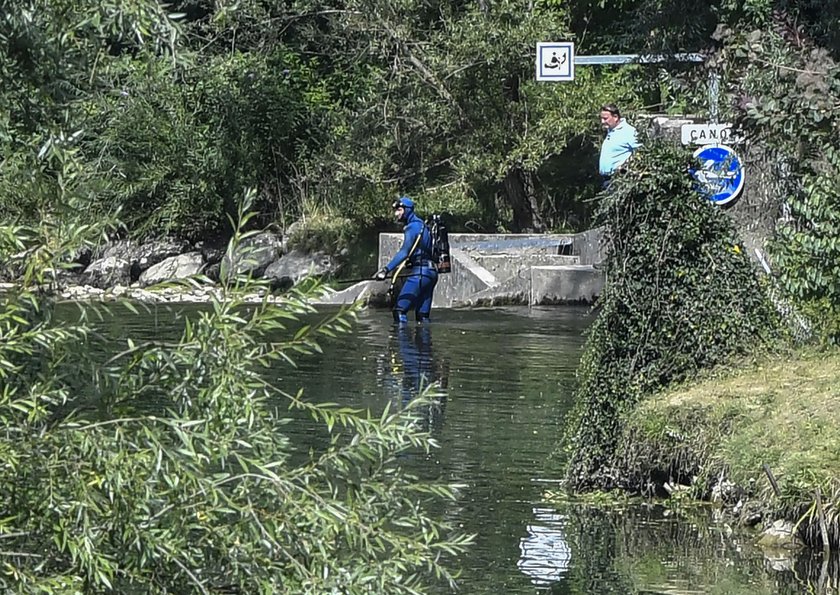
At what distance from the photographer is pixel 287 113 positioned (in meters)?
32.7

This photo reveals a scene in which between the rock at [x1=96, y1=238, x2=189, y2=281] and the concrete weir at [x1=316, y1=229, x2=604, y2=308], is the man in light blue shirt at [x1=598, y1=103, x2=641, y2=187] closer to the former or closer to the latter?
the concrete weir at [x1=316, y1=229, x2=604, y2=308]

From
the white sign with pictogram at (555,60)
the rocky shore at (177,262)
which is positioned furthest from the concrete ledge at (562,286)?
the white sign with pictogram at (555,60)

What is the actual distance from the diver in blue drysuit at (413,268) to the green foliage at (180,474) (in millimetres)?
15273

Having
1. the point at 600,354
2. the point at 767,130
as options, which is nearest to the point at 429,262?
the point at 767,130

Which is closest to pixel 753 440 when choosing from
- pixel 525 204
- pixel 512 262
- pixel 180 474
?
pixel 180 474

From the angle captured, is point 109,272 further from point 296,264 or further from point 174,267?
point 296,264

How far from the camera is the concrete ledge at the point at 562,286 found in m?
23.3

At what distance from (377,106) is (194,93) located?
460cm

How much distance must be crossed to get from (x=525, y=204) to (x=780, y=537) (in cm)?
2235

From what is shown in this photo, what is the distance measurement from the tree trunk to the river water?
12.3 m

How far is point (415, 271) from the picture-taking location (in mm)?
20766

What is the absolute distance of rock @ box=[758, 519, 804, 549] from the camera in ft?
26.8

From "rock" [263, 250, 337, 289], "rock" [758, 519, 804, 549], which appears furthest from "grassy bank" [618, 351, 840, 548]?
"rock" [263, 250, 337, 289]

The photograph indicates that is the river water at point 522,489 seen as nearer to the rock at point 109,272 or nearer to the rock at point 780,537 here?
the rock at point 780,537
